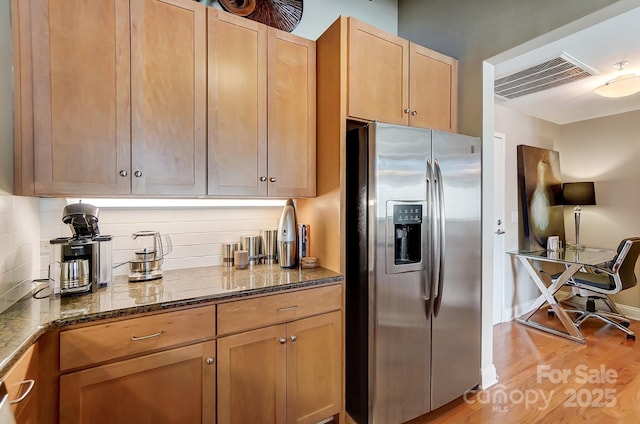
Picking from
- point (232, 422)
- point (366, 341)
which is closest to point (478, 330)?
point (366, 341)

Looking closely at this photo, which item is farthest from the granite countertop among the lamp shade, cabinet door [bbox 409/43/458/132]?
the lamp shade

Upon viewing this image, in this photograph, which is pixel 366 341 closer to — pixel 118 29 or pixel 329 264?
pixel 329 264

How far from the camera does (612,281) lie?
3023 mm

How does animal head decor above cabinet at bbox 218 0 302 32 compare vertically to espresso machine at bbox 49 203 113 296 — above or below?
above

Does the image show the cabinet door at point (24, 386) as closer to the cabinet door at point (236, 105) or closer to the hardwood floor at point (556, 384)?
the cabinet door at point (236, 105)

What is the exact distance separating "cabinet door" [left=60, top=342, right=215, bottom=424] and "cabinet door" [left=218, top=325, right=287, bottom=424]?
59 mm

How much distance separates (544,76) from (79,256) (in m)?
3.70

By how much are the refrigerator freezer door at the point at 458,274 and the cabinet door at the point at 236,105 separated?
1.06m

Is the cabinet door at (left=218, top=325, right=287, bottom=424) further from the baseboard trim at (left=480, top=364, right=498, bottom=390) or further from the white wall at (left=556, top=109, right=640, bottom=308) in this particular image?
the white wall at (left=556, top=109, right=640, bottom=308)

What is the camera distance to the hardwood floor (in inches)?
74.9

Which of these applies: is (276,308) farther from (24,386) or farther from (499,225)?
(499,225)

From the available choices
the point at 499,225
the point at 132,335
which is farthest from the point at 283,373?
the point at 499,225

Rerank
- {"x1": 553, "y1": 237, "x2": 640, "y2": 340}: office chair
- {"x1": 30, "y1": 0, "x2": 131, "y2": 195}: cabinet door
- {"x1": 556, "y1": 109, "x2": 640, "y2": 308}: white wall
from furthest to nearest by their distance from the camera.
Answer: {"x1": 556, "y1": 109, "x2": 640, "y2": 308}: white wall, {"x1": 553, "y1": 237, "x2": 640, "y2": 340}: office chair, {"x1": 30, "y1": 0, "x2": 131, "y2": 195}: cabinet door

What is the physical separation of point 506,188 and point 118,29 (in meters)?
3.71
